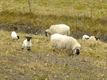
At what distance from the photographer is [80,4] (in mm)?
50531

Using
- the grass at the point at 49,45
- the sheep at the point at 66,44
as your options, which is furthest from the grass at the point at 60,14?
the sheep at the point at 66,44

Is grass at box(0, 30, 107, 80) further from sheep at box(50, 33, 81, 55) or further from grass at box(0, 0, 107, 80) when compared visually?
sheep at box(50, 33, 81, 55)

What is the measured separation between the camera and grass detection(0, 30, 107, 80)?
16156 mm

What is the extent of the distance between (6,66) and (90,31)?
26.6m

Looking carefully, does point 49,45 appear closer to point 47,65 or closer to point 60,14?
point 47,65

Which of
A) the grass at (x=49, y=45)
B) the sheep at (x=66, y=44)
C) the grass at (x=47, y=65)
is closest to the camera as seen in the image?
the grass at (x=47, y=65)

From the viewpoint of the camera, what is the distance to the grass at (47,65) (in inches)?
636

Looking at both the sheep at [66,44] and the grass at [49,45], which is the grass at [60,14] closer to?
the grass at [49,45]

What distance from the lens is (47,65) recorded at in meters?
18.2

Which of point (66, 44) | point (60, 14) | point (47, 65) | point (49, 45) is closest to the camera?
point (47, 65)

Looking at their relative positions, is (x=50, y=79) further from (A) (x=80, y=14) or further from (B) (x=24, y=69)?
(A) (x=80, y=14)

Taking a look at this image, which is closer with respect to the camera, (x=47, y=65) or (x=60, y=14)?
(x=47, y=65)

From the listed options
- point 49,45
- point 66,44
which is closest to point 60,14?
point 49,45

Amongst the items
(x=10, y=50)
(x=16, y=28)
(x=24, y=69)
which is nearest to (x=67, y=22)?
(x=16, y=28)
